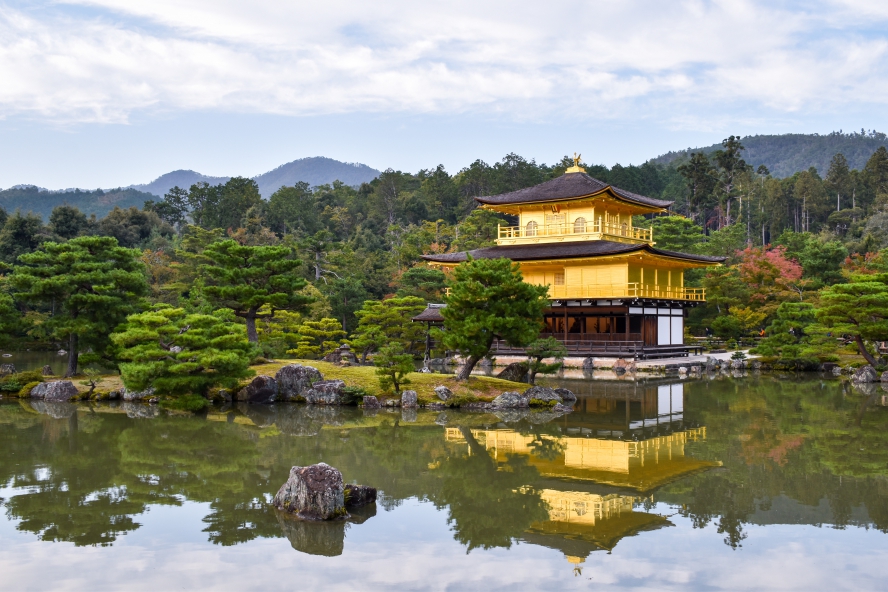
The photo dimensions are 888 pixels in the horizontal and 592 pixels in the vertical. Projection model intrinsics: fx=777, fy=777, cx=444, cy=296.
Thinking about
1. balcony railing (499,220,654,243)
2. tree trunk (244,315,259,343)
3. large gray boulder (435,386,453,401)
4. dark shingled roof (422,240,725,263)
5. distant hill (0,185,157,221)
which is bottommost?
large gray boulder (435,386,453,401)

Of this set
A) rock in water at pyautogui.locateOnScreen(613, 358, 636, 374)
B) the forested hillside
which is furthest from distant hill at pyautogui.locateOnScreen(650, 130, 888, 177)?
rock in water at pyautogui.locateOnScreen(613, 358, 636, 374)

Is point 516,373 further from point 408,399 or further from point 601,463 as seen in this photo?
point 601,463

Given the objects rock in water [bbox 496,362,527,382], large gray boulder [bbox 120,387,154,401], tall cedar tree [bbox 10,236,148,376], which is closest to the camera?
large gray boulder [bbox 120,387,154,401]

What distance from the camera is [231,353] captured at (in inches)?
738

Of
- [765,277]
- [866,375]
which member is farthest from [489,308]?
[765,277]

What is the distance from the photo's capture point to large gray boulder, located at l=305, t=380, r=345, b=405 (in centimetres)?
2030

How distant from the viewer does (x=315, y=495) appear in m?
9.60

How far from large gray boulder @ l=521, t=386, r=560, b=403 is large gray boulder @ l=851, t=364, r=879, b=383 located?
11818 mm

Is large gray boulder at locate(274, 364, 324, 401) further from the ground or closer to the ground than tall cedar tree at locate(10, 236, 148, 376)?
closer to the ground

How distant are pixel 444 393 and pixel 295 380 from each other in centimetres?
414

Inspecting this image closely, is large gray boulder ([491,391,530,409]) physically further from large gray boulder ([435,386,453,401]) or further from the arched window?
the arched window

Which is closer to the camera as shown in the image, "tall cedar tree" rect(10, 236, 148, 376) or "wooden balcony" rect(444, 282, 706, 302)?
"tall cedar tree" rect(10, 236, 148, 376)

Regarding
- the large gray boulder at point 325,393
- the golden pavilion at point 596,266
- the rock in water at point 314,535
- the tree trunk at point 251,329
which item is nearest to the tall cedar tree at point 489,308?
the large gray boulder at point 325,393

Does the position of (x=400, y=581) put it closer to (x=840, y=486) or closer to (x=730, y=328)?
(x=840, y=486)
